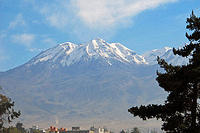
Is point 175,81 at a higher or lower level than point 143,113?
higher

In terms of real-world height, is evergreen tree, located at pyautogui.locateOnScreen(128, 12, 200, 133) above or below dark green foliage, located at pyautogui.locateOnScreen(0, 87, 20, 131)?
below

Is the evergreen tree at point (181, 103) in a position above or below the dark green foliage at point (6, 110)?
below

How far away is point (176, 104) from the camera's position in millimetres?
26266

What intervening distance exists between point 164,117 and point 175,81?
99.3 inches

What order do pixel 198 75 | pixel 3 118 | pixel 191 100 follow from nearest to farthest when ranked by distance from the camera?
1. pixel 198 75
2. pixel 191 100
3. pixel 3 118

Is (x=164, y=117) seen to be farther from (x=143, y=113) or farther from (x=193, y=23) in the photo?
(x=193, y=23)

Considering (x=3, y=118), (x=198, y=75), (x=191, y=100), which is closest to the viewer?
(x=198, y=75)

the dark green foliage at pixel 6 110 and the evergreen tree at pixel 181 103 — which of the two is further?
the dark green foliage at pixel 6 110

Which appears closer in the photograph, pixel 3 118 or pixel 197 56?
pixel 197 56

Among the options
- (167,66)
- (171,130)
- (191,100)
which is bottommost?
(171,130)

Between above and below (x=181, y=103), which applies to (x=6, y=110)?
above

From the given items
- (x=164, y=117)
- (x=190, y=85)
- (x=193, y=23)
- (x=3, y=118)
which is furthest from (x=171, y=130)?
(x=3, y=118)

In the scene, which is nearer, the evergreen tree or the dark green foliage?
the evergreen tree

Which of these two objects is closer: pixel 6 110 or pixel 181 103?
pixel 181 103
